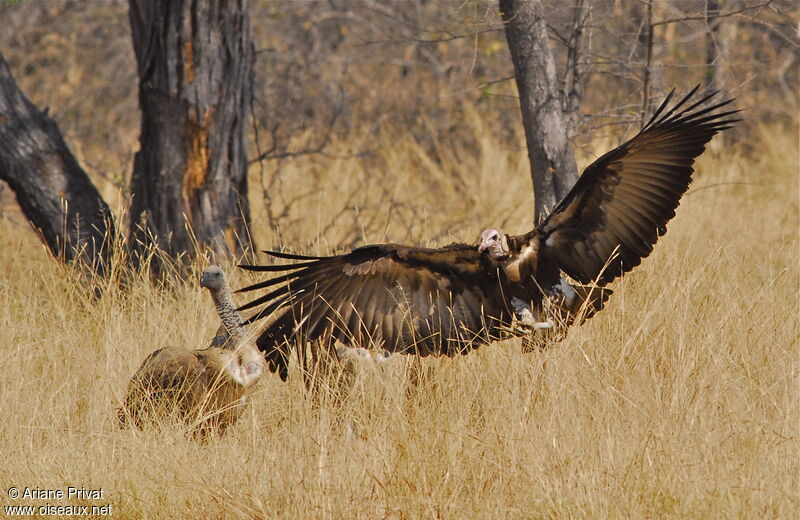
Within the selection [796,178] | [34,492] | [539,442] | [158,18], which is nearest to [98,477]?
[34,492]

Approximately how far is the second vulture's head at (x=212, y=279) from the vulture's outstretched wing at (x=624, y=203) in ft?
4.48

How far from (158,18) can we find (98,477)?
130 inches

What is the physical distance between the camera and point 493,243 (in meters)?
4.24

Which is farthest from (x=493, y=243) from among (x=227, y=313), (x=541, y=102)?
(x=541, y=102)

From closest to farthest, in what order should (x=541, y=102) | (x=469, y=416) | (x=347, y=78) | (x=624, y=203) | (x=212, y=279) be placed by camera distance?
(x=469, y=416), (x=624, y=203), (x=212, y=279), (x=541, y=102), (x=347, y=78)

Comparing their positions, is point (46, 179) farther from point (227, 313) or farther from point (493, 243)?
point (493, 243)

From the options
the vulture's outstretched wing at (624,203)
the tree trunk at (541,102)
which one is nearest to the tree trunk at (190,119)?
the tree trunk at (541,102)

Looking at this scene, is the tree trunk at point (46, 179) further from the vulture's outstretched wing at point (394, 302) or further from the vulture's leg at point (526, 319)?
the vulture's leg at point (526, 319)

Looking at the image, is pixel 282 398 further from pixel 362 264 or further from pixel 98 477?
pixel 98 477

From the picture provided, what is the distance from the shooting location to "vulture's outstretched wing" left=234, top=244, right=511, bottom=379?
13.9ft

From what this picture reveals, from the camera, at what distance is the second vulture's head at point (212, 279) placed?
450cm

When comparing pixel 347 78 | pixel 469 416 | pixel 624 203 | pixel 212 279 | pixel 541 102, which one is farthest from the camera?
pixel 347 78

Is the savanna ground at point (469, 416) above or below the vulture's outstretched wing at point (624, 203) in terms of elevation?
below

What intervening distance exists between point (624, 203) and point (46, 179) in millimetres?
3515
